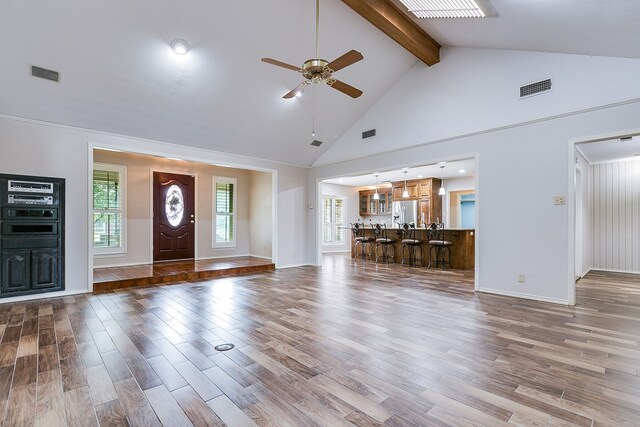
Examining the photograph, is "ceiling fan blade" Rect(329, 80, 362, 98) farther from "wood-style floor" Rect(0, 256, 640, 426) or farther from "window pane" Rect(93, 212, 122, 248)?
"window pane" Rect(93, 212, 122, 248)

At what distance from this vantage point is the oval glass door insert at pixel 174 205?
24.3 ft

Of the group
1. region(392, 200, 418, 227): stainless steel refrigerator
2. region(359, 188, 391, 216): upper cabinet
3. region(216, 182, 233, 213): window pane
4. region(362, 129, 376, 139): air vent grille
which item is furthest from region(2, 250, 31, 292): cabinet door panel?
region(359, 188, 391, 216): upper cabinet

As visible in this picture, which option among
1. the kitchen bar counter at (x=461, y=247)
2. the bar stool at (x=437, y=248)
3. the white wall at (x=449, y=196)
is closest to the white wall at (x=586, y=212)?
the kitchen bar counter at (x=461, y=247)

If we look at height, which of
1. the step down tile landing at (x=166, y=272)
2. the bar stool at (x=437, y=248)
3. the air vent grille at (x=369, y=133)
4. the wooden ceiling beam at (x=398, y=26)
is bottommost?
the step down tile landing at (x=166, y=272)

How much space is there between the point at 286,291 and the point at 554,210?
4004mm

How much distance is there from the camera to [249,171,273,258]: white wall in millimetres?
8164

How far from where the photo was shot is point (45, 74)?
3865 mm

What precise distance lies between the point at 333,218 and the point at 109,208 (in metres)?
7.21

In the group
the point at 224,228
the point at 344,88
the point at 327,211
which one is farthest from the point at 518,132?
the point at 327,211

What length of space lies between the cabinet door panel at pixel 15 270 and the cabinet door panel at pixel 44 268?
0.06 m

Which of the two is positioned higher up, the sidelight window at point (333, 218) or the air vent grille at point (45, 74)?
the air vent grille at point (45, 74)

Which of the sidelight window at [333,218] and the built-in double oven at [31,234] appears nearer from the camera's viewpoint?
the built-in double oven at [31,234]

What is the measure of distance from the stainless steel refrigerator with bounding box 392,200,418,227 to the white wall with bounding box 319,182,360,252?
5.60 feet

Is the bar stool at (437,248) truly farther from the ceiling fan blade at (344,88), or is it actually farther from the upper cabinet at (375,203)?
the ceiling fan blade at (344,88)
